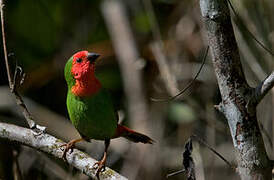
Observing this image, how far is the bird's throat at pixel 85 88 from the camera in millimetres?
3104

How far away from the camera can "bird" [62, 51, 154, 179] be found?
3.05 m

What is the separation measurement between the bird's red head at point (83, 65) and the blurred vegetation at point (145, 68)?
0.82 metres

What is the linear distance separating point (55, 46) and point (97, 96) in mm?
2695

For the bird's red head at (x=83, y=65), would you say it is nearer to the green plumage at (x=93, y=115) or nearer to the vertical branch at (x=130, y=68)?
the green plumage at (x=93, y=115)

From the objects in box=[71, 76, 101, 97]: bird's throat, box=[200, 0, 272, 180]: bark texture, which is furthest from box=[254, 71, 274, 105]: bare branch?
box=[71, 76, 101, 97]: bird's throat

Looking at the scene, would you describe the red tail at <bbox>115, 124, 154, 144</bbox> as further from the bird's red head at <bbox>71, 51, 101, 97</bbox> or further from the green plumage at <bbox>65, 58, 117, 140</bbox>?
the bird's red head at <bbox>71, 51, 101, 97</bbox>

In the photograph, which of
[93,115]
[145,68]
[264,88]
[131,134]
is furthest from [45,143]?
[145,68]

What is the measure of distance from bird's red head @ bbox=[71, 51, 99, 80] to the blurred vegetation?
82cm

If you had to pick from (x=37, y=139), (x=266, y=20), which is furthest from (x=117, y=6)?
(x=37, y=139)

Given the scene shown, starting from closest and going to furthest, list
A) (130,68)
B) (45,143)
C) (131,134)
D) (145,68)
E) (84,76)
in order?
(45,143) → (84,76) → (131,134) → (130,68) → (145,68)

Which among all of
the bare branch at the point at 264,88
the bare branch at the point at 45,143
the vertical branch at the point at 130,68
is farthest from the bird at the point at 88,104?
the bare branch at the point at 264,88

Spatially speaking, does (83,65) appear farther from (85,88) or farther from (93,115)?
(93,115)

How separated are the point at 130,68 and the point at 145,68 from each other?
1.29ft

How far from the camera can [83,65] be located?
3.20 metres
